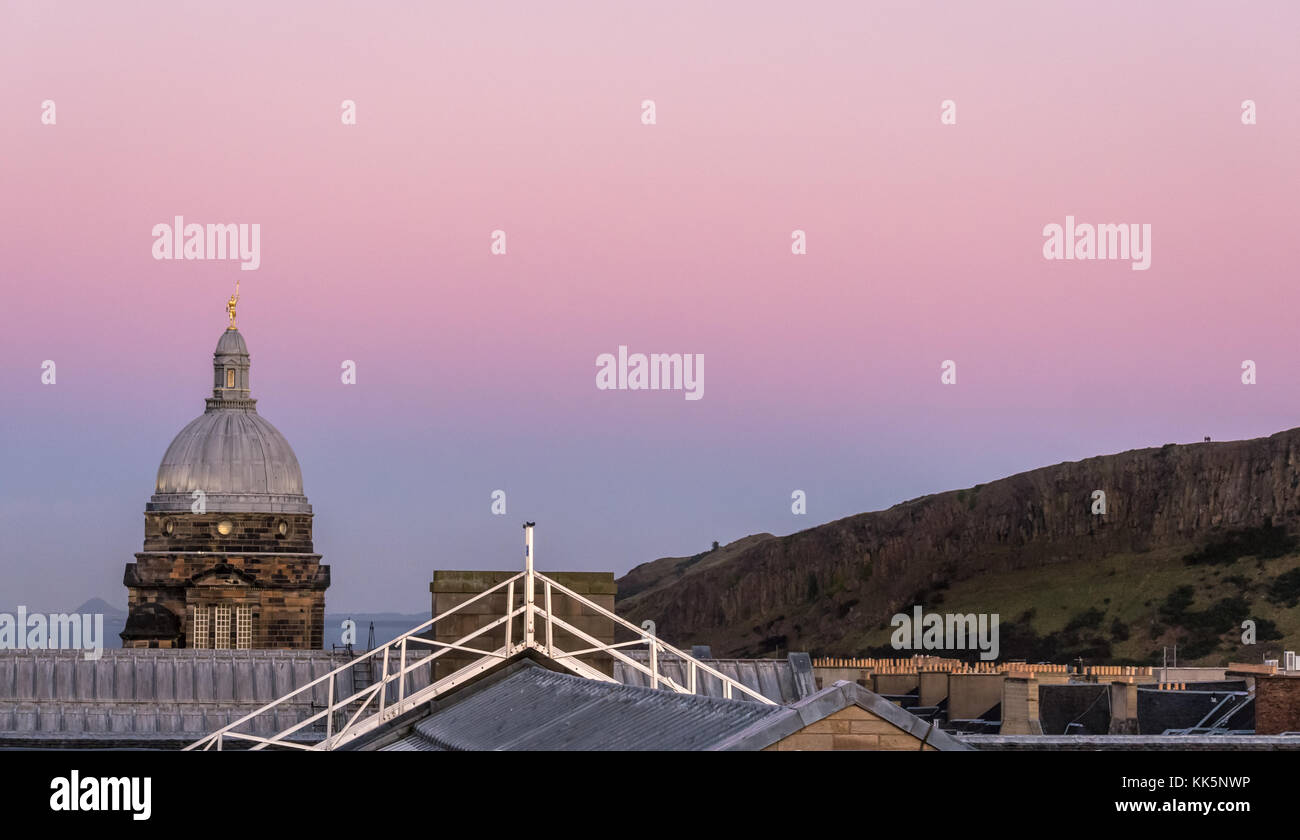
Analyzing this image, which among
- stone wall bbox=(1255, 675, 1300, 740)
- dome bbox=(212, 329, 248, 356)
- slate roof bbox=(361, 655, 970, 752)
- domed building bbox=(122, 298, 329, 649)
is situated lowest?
slate roof bbox=(361, 655, 970, 752)

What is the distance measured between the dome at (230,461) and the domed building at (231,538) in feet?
0.15

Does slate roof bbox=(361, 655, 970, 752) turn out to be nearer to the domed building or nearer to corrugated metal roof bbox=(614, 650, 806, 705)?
corrugated metal roof bbox=(614, 650, 806, 705)

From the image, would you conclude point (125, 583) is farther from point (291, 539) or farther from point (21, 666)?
point (21, 666)

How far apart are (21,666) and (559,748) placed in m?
55.0

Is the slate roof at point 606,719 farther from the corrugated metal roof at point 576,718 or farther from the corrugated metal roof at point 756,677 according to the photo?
the corrugated metal roof at point 756,677

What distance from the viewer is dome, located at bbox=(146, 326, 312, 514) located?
11194cm

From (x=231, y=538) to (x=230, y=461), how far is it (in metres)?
3.52

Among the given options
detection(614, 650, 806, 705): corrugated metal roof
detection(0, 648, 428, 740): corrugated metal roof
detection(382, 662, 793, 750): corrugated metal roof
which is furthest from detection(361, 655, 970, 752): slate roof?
detection(0, 648, 428, 740): corrugated metal roof

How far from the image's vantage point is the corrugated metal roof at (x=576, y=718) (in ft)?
69.9

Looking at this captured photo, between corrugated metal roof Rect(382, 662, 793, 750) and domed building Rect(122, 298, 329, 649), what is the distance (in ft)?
267

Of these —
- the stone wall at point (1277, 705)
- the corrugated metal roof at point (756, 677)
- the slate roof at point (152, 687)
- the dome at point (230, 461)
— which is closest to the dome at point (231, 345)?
the dome at point (230, 461)

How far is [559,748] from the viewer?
22.2 meters
